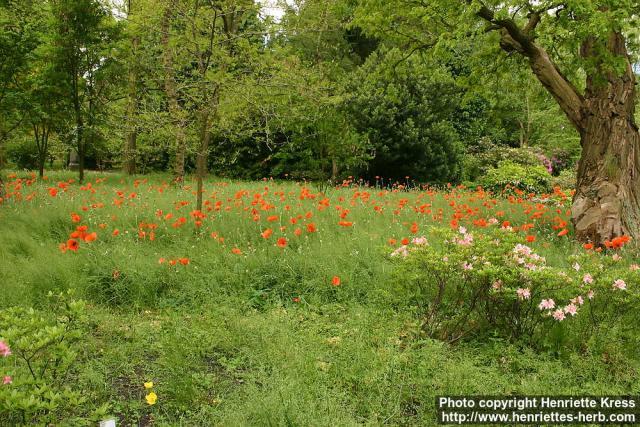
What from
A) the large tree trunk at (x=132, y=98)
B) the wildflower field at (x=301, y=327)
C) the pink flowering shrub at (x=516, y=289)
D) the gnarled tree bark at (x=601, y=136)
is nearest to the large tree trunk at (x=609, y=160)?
the gnarled tree bark at (x=601, y=136)

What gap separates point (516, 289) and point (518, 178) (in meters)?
13.0

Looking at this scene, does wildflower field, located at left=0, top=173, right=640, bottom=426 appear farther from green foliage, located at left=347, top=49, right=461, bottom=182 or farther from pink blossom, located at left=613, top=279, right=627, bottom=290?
green foliage, located at left=347, top=49, right=461, bottom=182

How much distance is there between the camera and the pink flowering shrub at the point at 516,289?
342 cm

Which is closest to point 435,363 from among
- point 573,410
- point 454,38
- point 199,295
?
point 573,410

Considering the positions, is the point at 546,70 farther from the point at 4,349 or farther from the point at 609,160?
the point at 4,349

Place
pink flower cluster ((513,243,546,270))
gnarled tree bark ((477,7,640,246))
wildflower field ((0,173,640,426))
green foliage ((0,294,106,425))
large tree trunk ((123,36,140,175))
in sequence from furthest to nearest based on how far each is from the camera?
large tree trunk ((123,36,140,175)), gnarled tree bark ((477,7,640,246)), pink flower cluster ((513,243,546,270)), wildflower field ((0,173,640,426)), green foliage ((0,294,106,425))

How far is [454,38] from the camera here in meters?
6.36

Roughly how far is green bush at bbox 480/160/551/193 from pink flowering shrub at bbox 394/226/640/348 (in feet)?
39.6

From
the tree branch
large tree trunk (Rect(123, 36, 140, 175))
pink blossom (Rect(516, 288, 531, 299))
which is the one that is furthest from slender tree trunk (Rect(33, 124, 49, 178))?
pink blossom (Rect(516, 288, 531, 299))

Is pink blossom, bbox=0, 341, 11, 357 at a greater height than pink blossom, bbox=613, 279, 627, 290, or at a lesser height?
lesser

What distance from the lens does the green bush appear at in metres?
15.3

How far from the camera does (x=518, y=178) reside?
601 inches

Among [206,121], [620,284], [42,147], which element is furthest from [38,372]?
[42,147]

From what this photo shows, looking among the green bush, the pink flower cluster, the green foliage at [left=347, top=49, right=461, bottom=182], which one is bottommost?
the pink flower cluster
